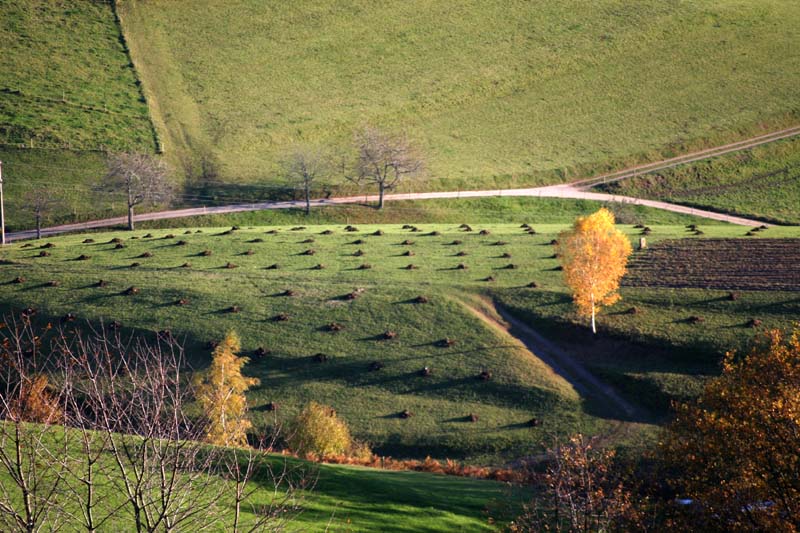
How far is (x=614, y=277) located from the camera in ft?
266

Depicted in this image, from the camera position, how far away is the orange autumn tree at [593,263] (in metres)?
79.6

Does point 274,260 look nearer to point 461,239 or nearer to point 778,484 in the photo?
point 461,239

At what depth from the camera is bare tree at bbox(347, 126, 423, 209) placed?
5295 inches

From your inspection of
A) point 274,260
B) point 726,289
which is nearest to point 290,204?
point 274,260

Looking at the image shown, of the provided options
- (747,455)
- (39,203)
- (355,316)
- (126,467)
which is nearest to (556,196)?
(355,316)

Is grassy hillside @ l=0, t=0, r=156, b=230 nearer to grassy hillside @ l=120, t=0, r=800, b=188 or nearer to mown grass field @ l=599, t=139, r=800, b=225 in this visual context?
grassy hillside @ l=120, t=0, r=800, b=188

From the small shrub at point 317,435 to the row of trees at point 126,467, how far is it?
15026mm

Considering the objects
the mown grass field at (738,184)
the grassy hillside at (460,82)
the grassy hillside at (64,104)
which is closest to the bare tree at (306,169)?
the grassy hillside at (460,82)

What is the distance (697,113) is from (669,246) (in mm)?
83867

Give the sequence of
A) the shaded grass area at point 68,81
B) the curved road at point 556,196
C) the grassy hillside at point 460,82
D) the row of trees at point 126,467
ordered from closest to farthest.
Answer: the row of trees at point 126,467 → the curved road at point 556,196 → the shaded grass area at point 68,81 → the grassy hillside at point 460,82

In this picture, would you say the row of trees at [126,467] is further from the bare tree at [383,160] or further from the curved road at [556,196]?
the bare tree at [383,160]

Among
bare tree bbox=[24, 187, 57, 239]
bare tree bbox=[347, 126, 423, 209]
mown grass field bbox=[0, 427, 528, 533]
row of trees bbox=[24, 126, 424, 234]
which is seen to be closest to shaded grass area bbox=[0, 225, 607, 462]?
bare tree bbox=[24, 187, 57, 239]

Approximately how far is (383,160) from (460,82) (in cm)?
5114

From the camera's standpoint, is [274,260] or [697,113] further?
[697,113]
